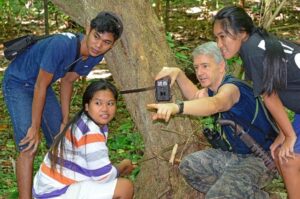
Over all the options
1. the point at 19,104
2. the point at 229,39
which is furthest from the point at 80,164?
the point at 229,39

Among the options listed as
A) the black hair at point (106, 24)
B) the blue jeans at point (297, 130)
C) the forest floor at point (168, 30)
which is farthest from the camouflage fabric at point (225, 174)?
the black hair at point (106, 24)

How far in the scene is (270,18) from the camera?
506 cm

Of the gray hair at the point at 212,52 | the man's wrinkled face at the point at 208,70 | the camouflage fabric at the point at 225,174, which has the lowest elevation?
the camouflage fabric at the point at 225,174

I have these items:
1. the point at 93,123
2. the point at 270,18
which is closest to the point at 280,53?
the point at 93,123

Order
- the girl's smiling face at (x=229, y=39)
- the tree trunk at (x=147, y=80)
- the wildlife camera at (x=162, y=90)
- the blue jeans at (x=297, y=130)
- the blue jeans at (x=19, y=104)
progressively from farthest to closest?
the tree trunk at (x=147, y=80) → the blue jeans at (x=19, y=104) → the wildlife camera at (x=162, y=90) → the blue jeans at (x=297, y=130) → the girl's smiling face at (x=229, y=39)

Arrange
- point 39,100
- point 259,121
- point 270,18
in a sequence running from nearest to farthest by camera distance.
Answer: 1. point 259,121
2. point 39,100
3. point 270,18

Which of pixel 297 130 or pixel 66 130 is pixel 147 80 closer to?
pixel 66 130

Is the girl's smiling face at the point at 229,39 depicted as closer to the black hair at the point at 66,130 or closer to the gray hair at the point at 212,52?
the gray hair at the point at 212,52

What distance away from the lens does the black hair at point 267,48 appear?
319cm

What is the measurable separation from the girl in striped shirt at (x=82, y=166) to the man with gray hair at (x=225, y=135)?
0.41 m

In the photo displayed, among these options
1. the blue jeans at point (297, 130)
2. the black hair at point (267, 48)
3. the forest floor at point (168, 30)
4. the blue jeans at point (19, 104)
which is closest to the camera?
the black hair at point (267, 48)

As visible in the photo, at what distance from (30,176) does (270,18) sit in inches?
100

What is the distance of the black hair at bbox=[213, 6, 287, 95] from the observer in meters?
3.19

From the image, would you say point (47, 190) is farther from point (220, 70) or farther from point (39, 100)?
point (220, 70)
